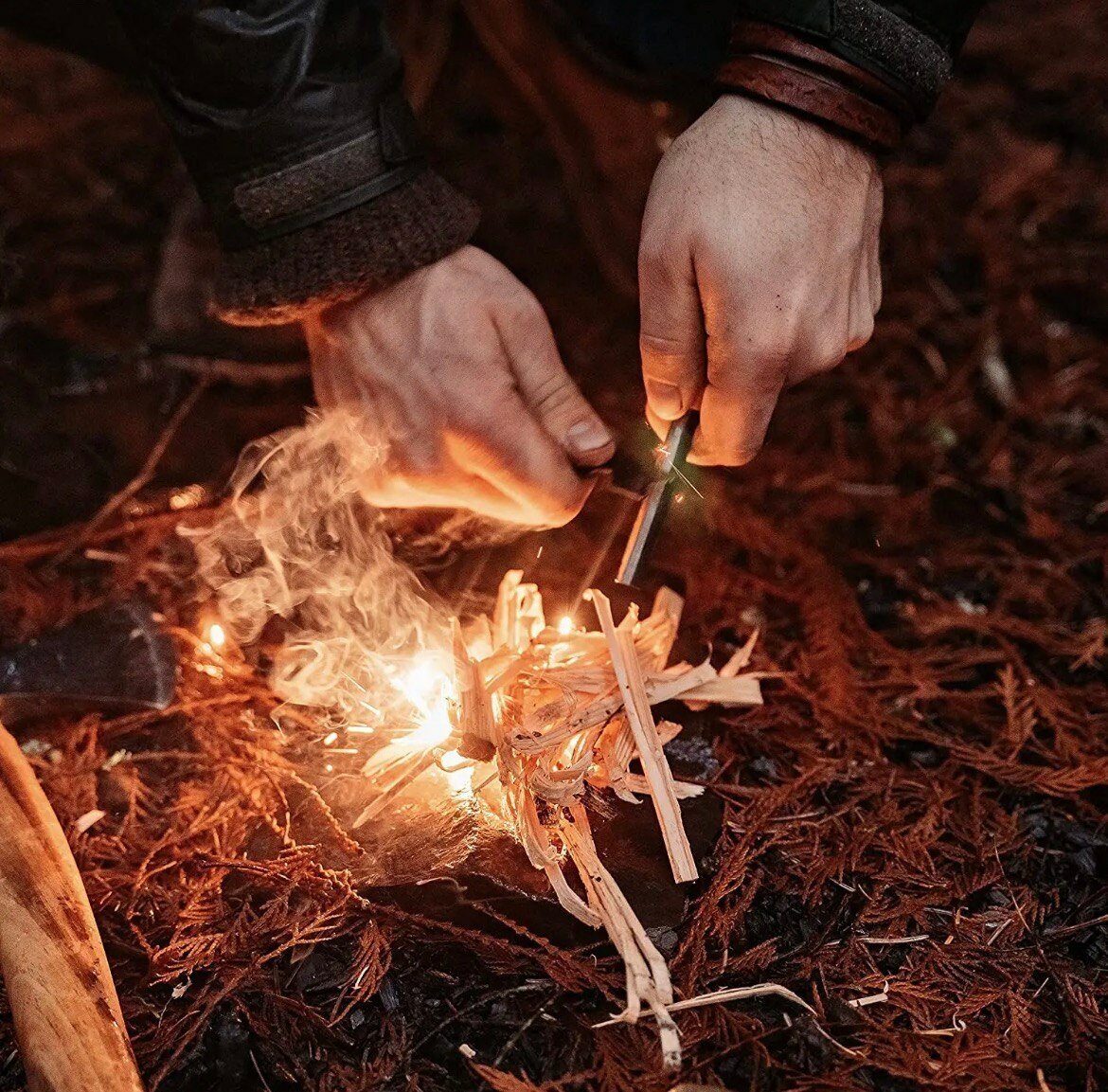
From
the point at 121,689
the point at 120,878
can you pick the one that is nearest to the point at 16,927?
the point at 120,878

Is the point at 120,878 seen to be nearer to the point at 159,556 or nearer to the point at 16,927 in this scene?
the point at 16,927

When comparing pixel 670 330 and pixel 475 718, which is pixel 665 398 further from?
pixel 475 718

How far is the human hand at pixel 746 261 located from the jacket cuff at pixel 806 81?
4 centimetres

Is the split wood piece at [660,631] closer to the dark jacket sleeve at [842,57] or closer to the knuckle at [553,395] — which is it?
the knuckle at [553,395]

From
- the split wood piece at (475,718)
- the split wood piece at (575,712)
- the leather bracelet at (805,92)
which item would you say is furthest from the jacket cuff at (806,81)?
the split wood piece at (475,718)

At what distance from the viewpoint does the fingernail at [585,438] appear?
8.41 ft

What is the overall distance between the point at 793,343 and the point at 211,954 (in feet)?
6.45

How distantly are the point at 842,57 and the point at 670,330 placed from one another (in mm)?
771

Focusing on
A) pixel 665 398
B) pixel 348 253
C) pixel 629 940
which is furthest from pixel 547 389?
pixel 629 940

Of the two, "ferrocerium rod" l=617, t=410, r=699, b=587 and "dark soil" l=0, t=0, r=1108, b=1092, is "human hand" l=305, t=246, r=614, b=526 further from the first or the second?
"dark soil" l=0, t=0, r=1108, b=1092

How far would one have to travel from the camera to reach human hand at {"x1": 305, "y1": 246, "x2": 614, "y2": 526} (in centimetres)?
255

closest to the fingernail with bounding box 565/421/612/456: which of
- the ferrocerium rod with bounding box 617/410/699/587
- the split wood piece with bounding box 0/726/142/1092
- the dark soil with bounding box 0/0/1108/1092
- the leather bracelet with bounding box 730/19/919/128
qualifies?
the ferrocerium rod with bounding box 617/410/699/587

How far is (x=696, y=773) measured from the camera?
2.64 m

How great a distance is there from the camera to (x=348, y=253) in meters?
2.56
